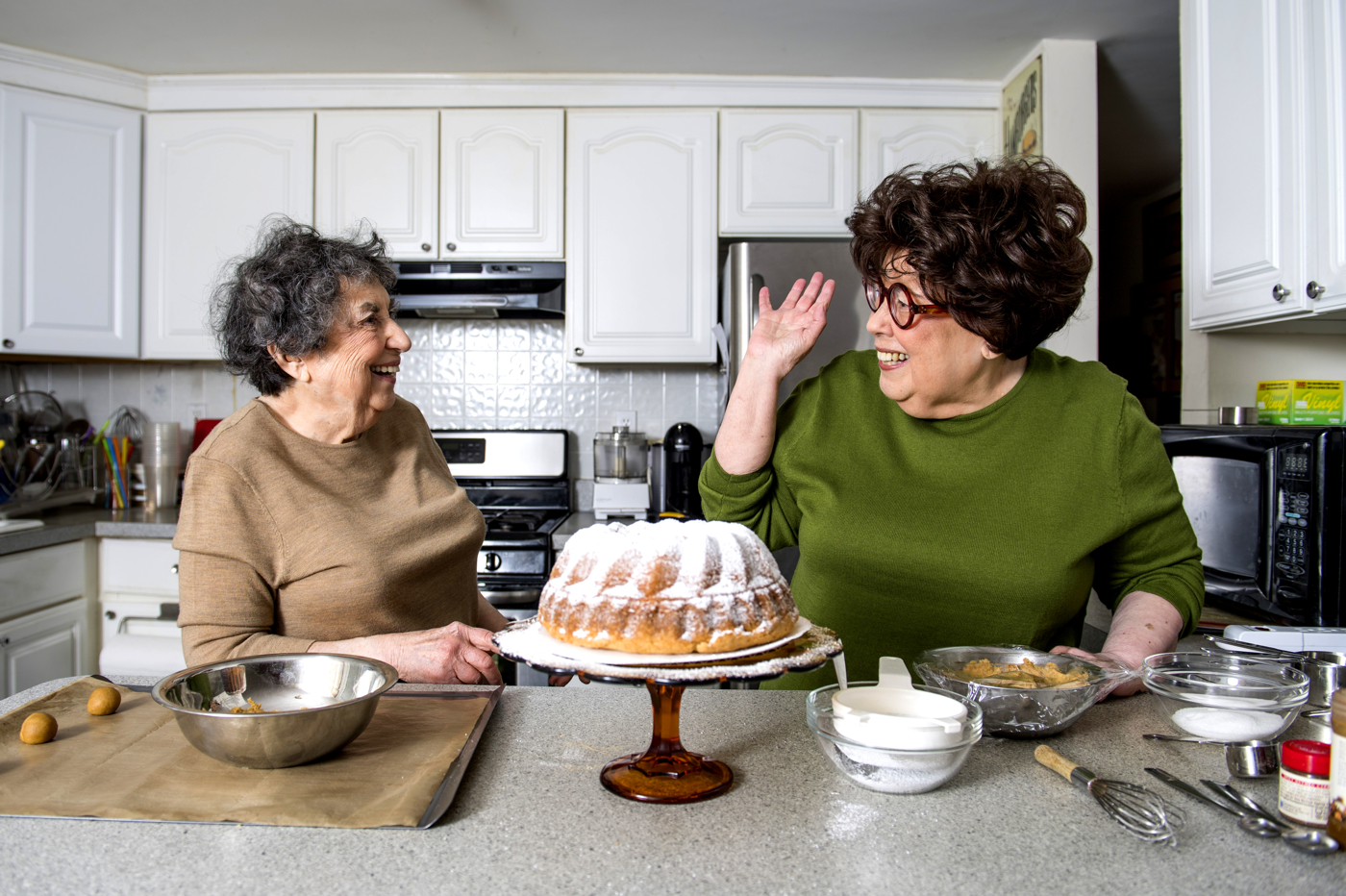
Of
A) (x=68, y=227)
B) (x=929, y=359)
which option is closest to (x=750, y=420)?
(x=929, y=359)

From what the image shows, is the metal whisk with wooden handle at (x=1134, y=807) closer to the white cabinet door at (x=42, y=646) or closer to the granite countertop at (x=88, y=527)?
the granite countertop at (x=88, y=527)

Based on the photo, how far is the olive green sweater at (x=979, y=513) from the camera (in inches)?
46.1

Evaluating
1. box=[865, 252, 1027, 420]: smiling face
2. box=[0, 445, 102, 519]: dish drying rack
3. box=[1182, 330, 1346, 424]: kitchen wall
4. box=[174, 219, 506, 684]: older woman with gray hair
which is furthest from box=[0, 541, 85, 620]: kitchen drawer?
box=[1182, 330, 1346, 424]: kitchen wall

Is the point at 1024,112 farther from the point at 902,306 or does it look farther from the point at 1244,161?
the point at 902,306

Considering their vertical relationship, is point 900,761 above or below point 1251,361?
below

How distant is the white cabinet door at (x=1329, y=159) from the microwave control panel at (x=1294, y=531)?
13.4 inches

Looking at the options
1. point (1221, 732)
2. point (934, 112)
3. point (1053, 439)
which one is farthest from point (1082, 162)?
point (1221, 732)

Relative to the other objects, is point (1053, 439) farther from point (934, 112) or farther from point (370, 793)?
point (934, 112)

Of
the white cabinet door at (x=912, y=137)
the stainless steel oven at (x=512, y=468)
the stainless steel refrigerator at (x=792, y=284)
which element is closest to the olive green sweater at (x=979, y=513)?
the stainless steel refrigerator at (x=792, y=284)

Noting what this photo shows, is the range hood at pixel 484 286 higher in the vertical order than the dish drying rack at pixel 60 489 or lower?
higher

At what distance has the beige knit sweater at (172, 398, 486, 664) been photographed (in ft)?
3.86

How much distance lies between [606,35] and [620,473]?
148 cm

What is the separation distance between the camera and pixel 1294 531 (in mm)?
1545

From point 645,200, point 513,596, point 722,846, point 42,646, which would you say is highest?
point 645,200
